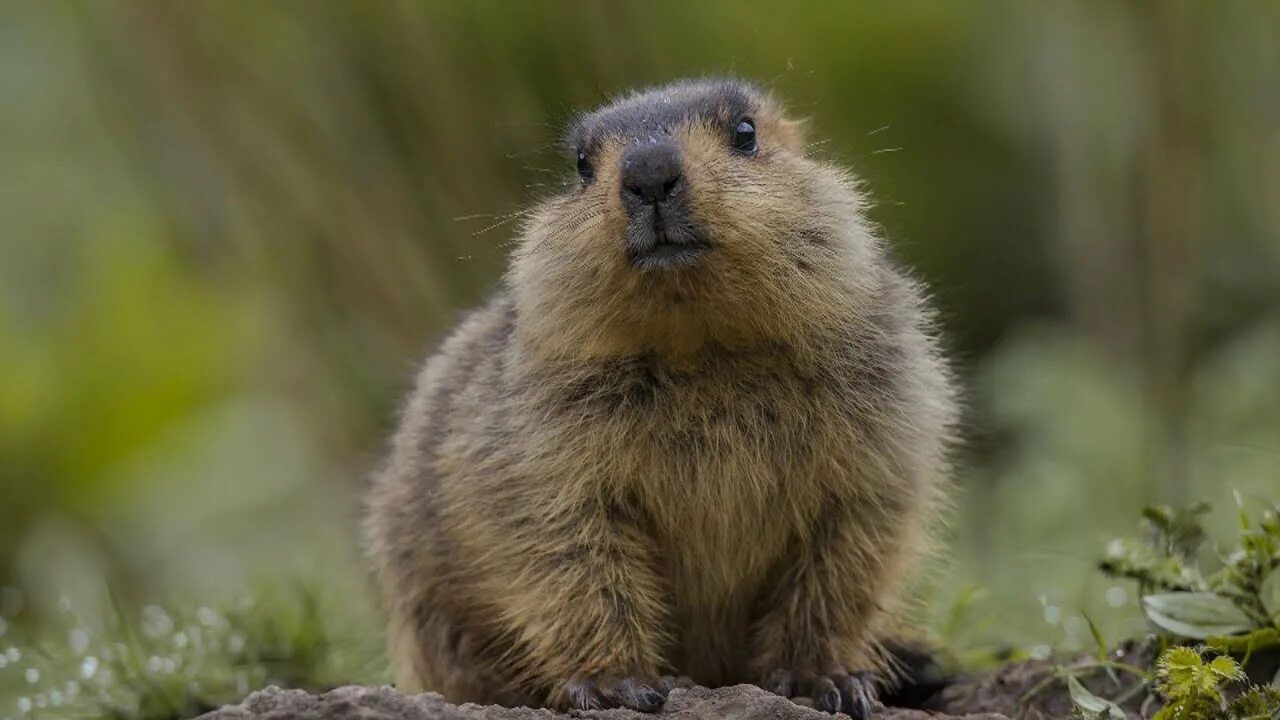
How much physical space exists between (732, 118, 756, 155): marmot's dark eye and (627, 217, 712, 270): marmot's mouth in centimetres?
67

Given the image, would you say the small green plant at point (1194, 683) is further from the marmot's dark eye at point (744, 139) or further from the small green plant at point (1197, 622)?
the marmot's dark eye at point (744, 139)

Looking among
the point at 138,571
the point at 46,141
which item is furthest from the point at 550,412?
the point at 46,141

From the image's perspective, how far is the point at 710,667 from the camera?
6.54m

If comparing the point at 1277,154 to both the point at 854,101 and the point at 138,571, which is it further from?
the point at 138,571

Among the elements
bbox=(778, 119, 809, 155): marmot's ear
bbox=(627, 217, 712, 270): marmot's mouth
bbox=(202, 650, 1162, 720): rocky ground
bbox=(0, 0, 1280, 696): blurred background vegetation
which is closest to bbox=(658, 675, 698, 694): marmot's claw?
bbox=(202, 650, 1162, 720): rocky ground

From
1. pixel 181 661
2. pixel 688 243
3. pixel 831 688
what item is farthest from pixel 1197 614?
pixel 181 661

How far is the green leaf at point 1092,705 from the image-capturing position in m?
5.53

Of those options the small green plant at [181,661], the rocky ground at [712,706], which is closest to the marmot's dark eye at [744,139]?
the rocky ground at [712,706]

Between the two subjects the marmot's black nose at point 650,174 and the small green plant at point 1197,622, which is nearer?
the small green plant at point 1197,622

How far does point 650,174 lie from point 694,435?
93 centimetres

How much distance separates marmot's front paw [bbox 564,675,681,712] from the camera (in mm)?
5805

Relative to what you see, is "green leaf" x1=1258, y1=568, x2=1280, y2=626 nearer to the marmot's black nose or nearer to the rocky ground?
the rocky ground

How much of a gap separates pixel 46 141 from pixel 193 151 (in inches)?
78.0

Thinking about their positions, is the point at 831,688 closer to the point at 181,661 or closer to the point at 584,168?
the point at 584,168
